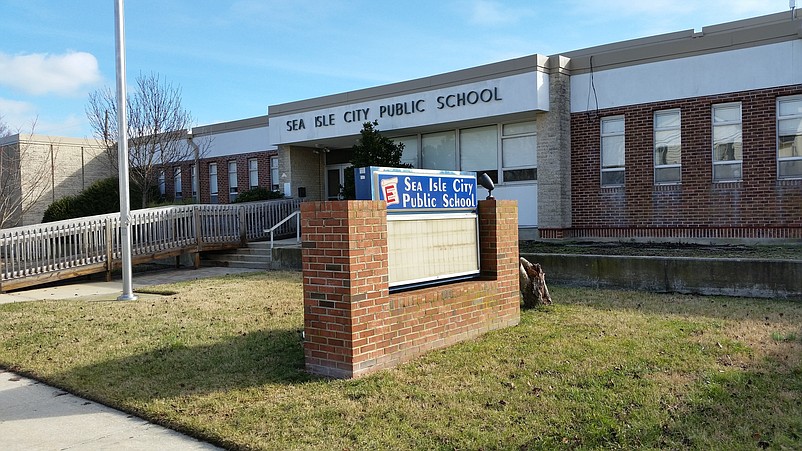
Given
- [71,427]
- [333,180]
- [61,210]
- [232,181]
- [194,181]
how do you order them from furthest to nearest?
[194,181]
[232,181]
[61,210]
[333,180]
[71,427]

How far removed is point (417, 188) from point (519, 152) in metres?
11.4

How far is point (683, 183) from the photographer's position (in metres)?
15.3

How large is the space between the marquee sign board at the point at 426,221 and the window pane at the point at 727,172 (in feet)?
31.2

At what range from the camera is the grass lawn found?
4555 mm

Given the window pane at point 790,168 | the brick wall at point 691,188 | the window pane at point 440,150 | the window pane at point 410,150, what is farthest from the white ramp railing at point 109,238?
the window pane at point 790,168

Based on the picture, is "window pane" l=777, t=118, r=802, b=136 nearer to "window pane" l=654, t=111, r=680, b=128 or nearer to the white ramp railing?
"window pane" l=654, t=111, r=680, b=128

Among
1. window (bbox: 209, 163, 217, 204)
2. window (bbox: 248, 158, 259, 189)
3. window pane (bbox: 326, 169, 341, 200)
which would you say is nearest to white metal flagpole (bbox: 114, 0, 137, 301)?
window pane (bbox: 326, 169, 341, 200)

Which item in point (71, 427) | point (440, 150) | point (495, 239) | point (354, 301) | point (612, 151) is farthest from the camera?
point (440, 150)

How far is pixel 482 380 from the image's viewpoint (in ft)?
18.9

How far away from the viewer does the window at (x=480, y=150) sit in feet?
60.1

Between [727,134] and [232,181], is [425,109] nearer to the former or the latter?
[727,134]

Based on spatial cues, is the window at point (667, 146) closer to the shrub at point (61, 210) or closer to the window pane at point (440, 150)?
the window pane at point (440, 150)

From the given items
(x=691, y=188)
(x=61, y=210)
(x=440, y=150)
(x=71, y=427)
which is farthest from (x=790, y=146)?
(x=61, y=210)

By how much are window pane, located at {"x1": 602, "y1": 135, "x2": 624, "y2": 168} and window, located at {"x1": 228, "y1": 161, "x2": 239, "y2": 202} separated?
50.1 feet
